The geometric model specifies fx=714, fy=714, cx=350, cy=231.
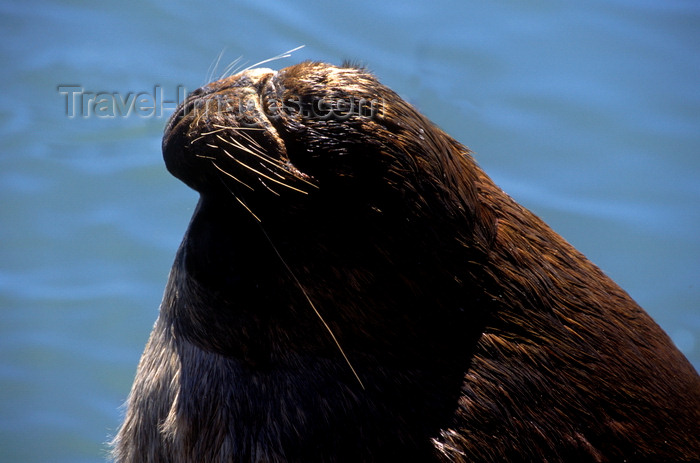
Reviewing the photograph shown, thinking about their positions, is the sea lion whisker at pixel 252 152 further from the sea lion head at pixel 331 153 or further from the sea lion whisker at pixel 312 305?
the sea lion whisker at pixel 312 305

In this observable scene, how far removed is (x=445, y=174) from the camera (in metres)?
1.30

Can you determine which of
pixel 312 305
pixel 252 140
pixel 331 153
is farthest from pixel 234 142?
pixel 312 305

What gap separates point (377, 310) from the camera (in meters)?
1.34

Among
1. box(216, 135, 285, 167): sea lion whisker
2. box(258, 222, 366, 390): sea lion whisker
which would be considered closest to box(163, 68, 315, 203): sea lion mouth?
box(216, 135, 285, 167): sea lion whisker

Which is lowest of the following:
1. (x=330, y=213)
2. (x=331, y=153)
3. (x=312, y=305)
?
(x=312, y=305)

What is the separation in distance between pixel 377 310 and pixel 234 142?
410mm

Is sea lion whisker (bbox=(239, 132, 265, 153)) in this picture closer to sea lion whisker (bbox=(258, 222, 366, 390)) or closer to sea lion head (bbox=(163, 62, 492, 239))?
sea lion head (bbox=(163, 62, 492, 239))

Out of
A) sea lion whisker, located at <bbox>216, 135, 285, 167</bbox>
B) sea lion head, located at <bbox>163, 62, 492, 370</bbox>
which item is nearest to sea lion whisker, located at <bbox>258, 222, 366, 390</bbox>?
sea lion head, located at <bbox>163, 62, 492, 370</bbox>

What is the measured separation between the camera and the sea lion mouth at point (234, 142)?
1.29 metres

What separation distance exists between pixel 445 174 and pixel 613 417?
21.7 inches

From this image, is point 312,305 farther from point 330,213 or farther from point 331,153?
point 331,153

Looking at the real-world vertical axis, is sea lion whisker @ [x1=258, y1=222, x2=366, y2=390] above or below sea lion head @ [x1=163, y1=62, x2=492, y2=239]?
below

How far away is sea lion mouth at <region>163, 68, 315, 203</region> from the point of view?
1293mm

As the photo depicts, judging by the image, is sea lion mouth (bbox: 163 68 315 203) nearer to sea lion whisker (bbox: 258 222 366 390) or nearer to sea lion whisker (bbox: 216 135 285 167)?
sea lion whisker (bbox: 216 135 285 167)
